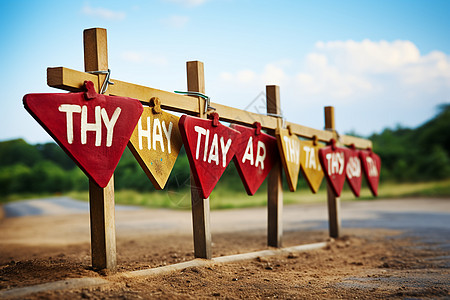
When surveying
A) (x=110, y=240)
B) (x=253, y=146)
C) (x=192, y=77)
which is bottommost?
(x=110, y=240)

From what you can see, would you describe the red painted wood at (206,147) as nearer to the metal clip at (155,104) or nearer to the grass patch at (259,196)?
the metal clip at (155,104)

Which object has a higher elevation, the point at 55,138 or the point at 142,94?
the point at 142,94

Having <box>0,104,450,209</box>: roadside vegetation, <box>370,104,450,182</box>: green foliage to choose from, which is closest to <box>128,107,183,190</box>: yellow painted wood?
<box>0,104,450,209</box>: roadside vegetation

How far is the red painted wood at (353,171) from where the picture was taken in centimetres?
646

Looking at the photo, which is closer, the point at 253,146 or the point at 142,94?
the point at 142,94

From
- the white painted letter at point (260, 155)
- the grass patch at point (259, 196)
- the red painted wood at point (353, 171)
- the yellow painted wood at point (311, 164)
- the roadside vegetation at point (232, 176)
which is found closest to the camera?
the white painted letter at point (260, 155)

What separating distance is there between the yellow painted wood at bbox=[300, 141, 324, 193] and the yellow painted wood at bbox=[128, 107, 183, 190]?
7.47ft

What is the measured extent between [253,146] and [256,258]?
4.03ft

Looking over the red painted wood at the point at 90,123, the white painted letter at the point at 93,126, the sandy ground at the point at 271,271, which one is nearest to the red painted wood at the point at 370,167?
the sandy ground at the point at 271,271

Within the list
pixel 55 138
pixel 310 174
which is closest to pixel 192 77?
pixel 55 138

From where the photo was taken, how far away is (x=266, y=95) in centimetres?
550

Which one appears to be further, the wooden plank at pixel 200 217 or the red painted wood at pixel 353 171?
the red painted wood at pixel 353 171

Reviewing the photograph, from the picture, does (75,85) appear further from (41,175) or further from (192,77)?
(41,175)

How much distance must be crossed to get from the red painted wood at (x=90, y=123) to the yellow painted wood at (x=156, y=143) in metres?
0.15
